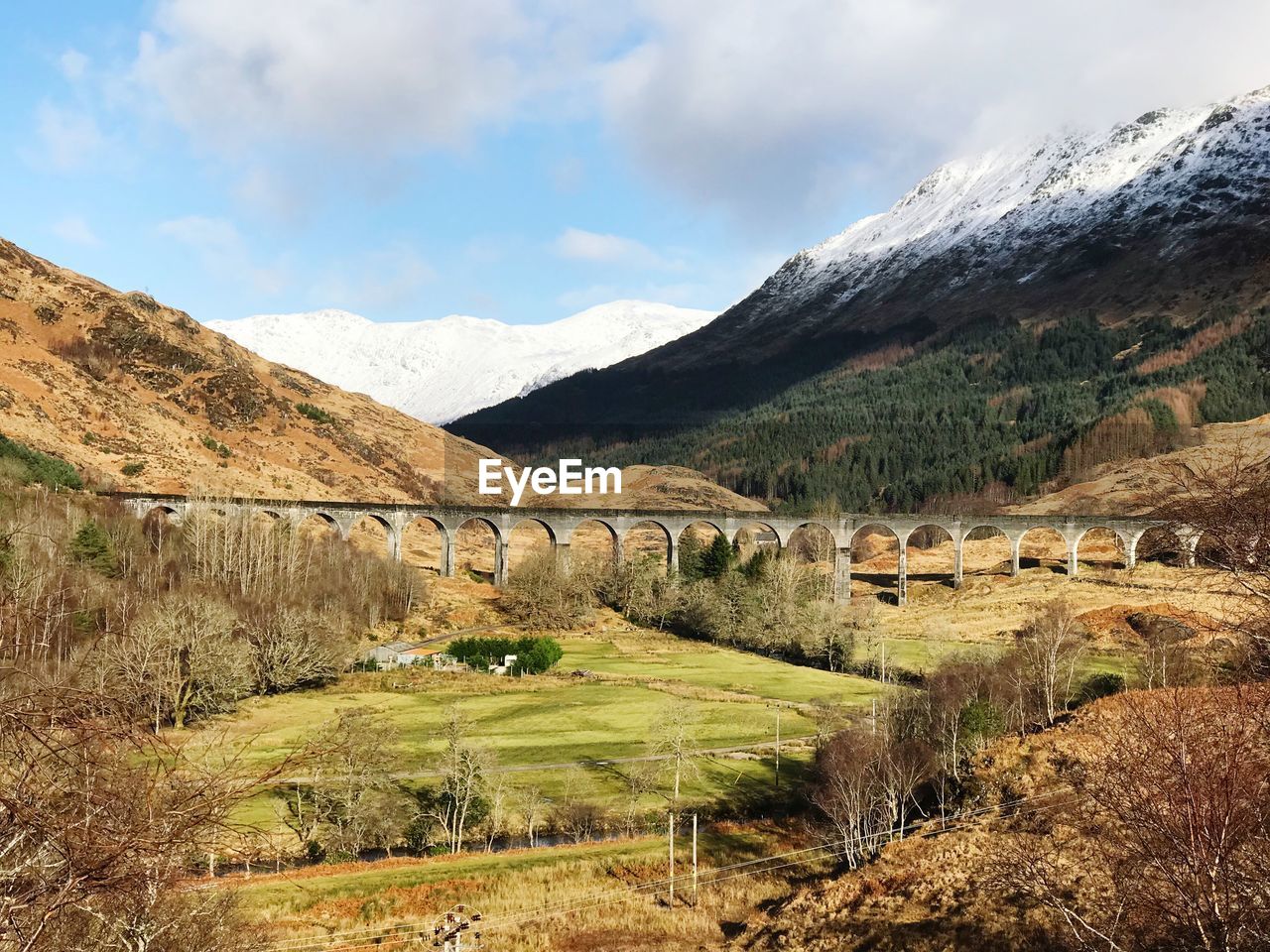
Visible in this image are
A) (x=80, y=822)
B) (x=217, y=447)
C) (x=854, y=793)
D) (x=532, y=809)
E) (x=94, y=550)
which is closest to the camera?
(x=80, y=822)

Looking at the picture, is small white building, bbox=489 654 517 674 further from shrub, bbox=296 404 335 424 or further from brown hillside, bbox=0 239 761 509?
shrub, bbox=296 404 335 424

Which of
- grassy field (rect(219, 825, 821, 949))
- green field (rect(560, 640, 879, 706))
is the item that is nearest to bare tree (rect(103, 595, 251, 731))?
grassy field (rect(219, 825, 821, 949))

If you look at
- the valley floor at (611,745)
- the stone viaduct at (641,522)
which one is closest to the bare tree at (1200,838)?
the valley floor at (611,745)

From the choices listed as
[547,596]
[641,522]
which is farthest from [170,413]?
[547,596]

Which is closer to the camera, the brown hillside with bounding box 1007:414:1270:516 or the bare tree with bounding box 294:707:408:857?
the bare tree with bounding box 294:707:408:857

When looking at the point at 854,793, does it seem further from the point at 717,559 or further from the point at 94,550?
the point at 717,559

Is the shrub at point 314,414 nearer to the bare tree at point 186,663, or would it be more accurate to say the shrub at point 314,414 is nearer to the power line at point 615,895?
the bare tree at point 186,663
